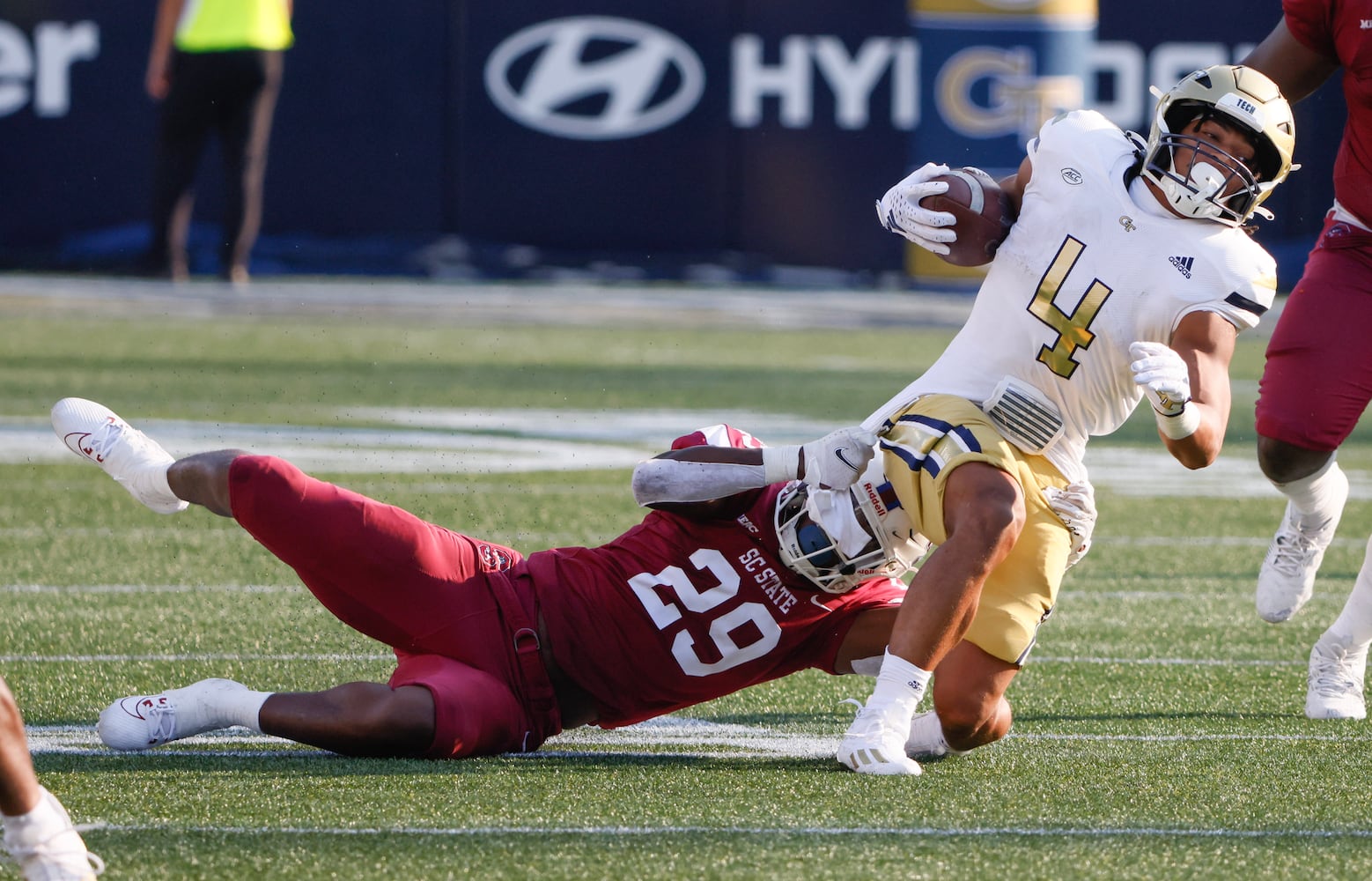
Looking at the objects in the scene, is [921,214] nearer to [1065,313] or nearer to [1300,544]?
[1065,313]

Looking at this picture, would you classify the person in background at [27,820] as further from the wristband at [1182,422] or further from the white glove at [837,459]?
the wristband at [1182,422]

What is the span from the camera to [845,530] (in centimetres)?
322

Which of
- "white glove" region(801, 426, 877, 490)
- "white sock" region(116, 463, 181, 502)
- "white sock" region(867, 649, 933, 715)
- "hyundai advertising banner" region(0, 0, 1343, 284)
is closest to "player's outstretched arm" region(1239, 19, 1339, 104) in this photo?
"white glove" region(801, 426, 877, 490)

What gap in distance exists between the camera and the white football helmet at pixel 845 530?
323 centimetres

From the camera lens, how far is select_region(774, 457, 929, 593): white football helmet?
3230mm

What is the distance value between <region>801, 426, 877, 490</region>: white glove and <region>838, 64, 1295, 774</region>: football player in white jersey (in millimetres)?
68

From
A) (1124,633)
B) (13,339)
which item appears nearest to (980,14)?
(13,339)

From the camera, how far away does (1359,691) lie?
376 cm

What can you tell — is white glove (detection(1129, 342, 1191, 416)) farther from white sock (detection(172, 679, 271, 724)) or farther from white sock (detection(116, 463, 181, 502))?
white sock (detection(116, 463, 181, 502))

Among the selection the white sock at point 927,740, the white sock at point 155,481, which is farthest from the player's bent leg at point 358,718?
the white sock at point 927,740

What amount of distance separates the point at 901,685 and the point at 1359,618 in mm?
1208

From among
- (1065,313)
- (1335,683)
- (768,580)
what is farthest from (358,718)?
(1335,683)

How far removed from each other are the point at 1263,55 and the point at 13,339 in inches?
298

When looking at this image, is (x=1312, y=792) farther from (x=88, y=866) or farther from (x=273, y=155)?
(x=273, y=155)
